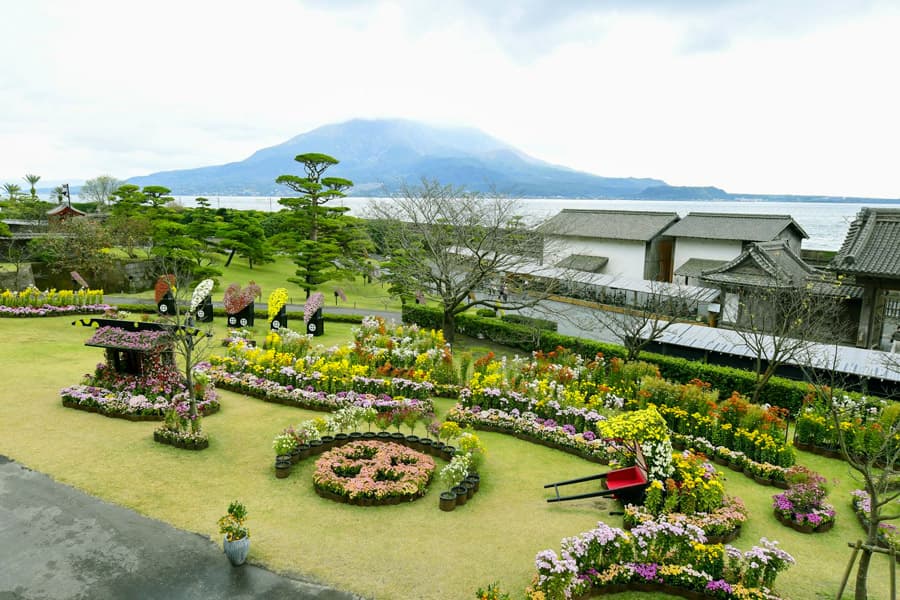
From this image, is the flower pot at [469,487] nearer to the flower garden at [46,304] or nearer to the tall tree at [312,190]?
the flower garden at [46,304]

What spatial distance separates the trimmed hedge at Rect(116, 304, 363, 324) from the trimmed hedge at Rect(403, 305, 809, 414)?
358cm

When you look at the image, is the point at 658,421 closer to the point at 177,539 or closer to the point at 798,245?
the point at 177,539

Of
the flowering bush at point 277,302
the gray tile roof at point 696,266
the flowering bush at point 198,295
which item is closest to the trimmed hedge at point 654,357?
→ the flowering bush at point 277,302

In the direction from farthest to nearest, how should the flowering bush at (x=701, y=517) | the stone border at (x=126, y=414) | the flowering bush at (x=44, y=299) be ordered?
the flowering bush at (x=44, y=299) < the stone border at (x=126, y=414) < the flowering bush at (x=701, y=517)

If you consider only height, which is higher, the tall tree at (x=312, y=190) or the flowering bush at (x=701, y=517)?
the tall tree at (x=312, y=190)

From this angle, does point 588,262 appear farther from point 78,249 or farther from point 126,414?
point 126,414

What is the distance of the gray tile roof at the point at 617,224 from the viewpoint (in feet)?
118

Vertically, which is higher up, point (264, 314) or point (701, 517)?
point (701, 517)

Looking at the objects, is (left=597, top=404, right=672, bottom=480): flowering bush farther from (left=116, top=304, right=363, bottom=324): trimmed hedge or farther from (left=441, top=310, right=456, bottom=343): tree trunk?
(left=116, top=304, right=363, bottom=324): trimmed hedge

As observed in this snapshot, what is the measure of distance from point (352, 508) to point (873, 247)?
59.9ft

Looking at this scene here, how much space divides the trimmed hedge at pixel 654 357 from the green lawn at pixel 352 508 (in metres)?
2.69

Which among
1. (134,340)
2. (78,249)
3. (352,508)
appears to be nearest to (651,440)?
(352,508)

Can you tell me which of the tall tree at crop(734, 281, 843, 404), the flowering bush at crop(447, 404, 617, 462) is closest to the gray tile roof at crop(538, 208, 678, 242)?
the tall tree at crop(734, 281, 843, 404)

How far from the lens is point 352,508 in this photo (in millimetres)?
9078
